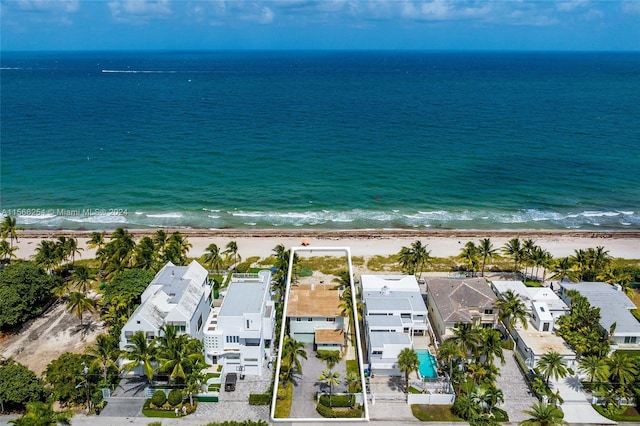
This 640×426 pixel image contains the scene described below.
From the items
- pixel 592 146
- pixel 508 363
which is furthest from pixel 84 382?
pixel 592 146

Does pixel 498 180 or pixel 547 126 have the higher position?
pixel 547 126

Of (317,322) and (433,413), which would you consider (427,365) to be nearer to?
(433,413)

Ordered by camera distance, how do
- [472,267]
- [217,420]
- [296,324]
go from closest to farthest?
[217,420] < [296,324] < [472,267]

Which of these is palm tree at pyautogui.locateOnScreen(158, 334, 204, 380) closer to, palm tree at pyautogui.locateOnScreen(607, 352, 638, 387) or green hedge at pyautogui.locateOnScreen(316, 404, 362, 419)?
green hedge at pyautogui.locateOnScreen(316, 404, 362, 419)

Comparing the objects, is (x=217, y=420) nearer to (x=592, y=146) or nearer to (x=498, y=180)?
(x=498, y=180)

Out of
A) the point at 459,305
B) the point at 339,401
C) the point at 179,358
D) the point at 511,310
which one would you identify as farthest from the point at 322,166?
the point at 339,401

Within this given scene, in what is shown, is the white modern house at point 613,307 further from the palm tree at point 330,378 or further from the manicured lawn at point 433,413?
the palm tree at point 330,378

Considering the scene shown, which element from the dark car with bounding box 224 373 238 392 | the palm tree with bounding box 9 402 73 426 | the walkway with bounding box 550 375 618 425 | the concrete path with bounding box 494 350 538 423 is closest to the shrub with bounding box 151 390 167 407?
the dark car with bounding box 224 373 238 392
